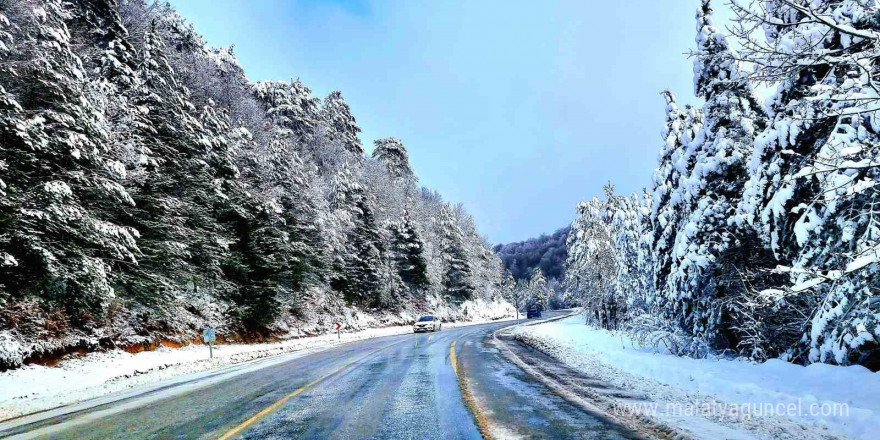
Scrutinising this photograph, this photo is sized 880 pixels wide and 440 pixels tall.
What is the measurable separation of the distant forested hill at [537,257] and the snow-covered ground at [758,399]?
144m

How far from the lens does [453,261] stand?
6056cm

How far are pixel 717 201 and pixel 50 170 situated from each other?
18302 mm

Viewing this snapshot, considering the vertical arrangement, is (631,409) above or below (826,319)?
below

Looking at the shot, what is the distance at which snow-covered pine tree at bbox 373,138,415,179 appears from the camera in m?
76.1

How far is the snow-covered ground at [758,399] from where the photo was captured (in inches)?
208

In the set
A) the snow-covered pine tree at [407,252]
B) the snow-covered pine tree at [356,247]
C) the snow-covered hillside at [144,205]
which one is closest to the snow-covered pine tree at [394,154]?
the snow-covered pine tree at [407,252]

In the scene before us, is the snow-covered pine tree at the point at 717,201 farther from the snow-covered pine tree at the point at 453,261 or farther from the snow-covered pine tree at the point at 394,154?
the snow-covered pine tree at the point at 394,154

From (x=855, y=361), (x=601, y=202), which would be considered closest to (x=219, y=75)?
(x=601, y=202)

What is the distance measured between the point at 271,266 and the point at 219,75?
817 inches

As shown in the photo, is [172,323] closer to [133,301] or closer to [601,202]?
[133,301]

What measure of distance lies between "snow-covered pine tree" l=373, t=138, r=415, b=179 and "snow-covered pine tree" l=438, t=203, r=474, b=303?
1784 centimetres

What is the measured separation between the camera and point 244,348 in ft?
71.8

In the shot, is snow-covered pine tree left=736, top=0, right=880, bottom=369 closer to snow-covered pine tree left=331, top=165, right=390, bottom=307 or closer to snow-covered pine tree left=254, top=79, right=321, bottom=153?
snow-covered pine tree left=331, top=165, right=390, bottom=307

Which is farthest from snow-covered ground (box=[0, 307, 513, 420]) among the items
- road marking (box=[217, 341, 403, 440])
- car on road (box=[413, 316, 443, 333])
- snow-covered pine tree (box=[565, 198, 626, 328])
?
snow-covered pine tree (box=[565, 198, 626, 328])
